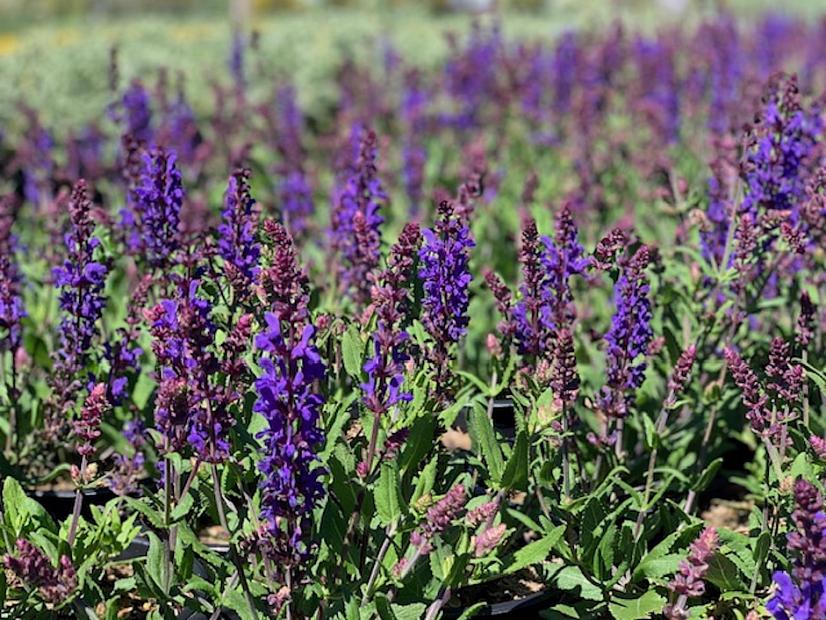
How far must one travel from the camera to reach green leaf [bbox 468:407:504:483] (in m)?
3.30

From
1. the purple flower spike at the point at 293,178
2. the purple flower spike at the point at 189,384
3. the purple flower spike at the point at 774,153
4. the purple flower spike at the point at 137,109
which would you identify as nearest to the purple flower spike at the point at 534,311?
the purple flower spike at the point at 189,384

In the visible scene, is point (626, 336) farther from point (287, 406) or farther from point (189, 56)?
point (189, 56)

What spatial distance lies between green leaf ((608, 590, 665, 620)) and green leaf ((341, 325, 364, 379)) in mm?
1058

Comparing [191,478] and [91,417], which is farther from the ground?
[91,417]

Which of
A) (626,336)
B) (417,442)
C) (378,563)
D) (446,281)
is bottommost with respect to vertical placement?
(378,563)

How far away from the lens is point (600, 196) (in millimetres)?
6543

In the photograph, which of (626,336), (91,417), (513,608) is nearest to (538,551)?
(513,608)

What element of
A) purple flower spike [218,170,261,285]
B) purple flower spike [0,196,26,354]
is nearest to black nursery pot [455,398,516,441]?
purple flower spike [218,170,261,285]

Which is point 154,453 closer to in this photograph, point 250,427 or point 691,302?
point 250,427

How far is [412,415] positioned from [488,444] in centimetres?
25

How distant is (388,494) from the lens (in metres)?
3.05

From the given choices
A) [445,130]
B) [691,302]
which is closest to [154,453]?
[691,302]

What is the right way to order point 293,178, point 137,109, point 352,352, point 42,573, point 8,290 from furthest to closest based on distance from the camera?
point 293,178 → point 137,109 → point 8,290 → point 352,352 → point 42,573

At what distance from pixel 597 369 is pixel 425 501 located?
1.82m
